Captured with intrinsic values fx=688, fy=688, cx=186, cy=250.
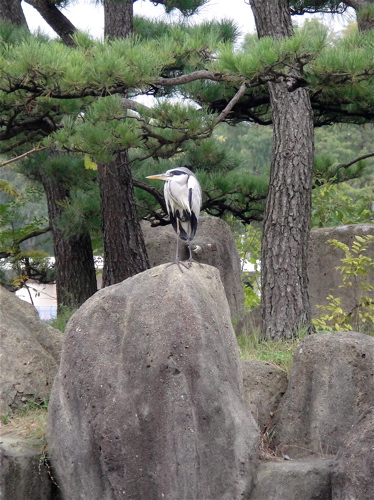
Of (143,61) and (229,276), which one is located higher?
(143,61)

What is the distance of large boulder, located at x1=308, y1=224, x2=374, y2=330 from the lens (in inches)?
279

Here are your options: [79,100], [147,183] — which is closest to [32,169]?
[147,183]

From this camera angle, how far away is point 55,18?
24.7 ft

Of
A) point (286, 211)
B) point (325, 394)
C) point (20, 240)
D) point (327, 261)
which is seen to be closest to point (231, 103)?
point (286, 211)

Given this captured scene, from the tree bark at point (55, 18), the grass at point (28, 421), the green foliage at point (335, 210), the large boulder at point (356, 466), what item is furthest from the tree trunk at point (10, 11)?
the large boulder at point (356, 466)

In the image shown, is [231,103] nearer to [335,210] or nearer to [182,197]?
[182,197]

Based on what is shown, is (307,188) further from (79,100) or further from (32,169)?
(32,169)

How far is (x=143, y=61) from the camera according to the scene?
4.81m

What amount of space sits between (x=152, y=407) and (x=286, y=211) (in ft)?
8.34

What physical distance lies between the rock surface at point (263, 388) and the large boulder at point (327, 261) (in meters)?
2.28

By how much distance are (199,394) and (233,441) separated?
0.34 metres

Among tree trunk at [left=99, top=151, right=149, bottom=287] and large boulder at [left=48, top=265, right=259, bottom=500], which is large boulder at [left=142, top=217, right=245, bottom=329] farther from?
large boulder at [left=48, top=265, right=259, bottom=500]

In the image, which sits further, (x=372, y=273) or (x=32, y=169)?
(x=32, y=169)

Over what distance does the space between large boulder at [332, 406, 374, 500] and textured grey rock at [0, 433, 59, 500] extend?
168 cm
